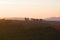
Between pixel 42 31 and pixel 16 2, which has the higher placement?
pixel 16 2

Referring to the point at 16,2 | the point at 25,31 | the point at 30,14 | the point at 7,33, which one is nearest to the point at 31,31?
the point at 25,31

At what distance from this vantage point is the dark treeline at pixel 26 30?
0.80 metres

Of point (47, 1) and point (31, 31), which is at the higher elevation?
point (47, 1)

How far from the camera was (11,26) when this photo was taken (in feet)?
2.62

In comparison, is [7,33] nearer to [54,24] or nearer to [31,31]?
[31,31]

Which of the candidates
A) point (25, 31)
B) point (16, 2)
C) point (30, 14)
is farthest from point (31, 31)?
point (16, 2)

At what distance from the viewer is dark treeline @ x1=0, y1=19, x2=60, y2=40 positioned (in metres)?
0.80

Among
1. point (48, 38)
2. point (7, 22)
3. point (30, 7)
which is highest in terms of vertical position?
point (30, 7)

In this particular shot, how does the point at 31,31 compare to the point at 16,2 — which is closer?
the point at 31,31

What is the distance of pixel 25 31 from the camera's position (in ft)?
2.63

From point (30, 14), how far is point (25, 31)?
0.28 m

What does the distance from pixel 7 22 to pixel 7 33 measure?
2.8 inches

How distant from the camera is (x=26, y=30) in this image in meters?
0.80

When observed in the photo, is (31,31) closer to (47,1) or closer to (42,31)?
(42,31)
